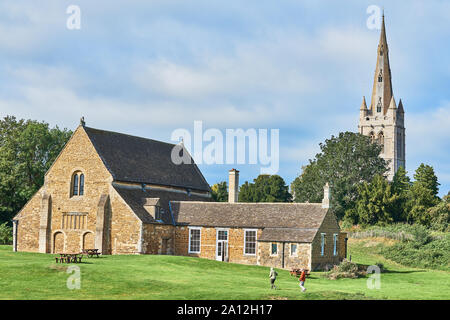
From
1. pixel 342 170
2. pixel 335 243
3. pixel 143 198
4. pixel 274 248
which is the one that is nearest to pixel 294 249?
pixel 274 248

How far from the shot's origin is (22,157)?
261 feet

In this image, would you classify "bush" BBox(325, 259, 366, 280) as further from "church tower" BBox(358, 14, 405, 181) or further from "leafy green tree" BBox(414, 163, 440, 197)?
"church tower" BBox(358, 14, 405, 181)

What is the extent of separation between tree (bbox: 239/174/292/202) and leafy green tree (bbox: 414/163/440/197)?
21143mm

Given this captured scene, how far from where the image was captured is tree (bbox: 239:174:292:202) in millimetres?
105188

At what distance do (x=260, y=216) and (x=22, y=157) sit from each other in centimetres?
3620

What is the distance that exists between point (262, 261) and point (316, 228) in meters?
5.04

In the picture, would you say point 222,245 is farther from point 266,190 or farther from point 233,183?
point 266,190

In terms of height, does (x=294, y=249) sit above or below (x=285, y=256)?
above

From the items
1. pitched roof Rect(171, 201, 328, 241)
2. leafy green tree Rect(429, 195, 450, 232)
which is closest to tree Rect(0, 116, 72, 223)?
pitched roof Rect(171, 201, 328, 241)

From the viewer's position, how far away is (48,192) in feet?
196

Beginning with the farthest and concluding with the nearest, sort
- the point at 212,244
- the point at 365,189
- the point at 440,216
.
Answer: the point at 365,189
the point at 440,216
the point at 212,244

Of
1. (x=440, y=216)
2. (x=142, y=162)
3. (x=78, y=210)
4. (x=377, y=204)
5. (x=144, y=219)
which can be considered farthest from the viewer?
(x=377, y=204)

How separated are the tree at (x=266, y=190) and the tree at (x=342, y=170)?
12.7m
